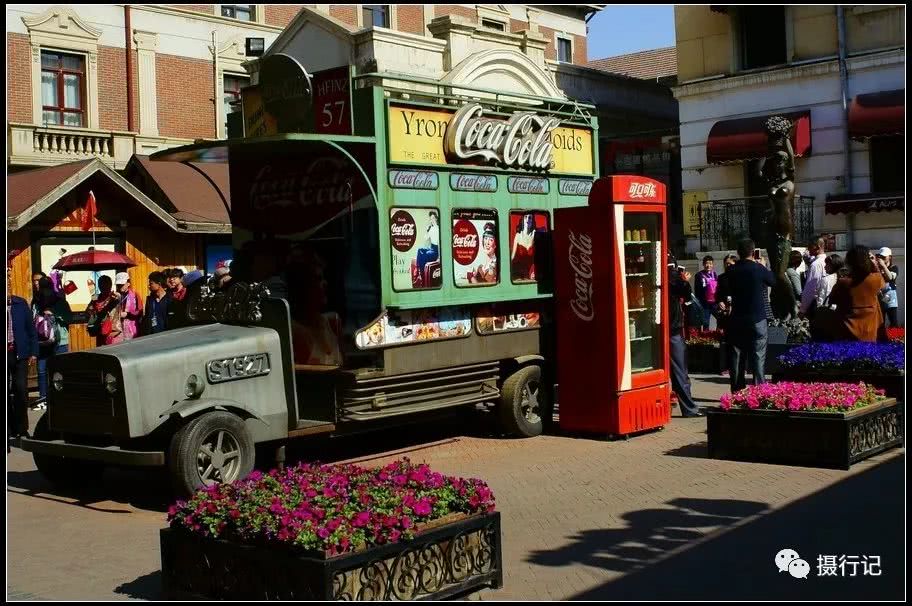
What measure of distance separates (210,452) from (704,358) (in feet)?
35.7

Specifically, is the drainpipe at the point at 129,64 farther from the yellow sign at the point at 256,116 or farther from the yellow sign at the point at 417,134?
the yellow sign at the point at 417,134

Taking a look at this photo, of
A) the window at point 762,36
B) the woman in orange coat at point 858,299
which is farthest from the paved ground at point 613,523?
the window at point 762,36

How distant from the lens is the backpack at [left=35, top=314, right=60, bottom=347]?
48.5ft

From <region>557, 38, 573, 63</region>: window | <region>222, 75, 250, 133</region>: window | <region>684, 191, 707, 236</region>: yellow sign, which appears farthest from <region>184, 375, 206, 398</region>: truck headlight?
<region>557, 38, 573, 63</region>: window

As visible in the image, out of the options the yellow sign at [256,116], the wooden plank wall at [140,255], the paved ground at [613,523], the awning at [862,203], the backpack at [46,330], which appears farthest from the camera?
the awning at [862,203]

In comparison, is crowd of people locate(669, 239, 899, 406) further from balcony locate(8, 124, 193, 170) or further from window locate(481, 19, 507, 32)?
window locate(481, 19, 507, 32)

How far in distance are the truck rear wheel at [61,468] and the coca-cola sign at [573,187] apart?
596 cm

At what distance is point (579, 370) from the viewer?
40.3 feet

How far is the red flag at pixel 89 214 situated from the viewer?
21.1 metres

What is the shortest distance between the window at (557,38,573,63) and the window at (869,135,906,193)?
572 inches

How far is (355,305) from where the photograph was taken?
1122 centimetres

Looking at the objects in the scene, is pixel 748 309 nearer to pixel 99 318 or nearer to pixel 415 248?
pixel 415 248

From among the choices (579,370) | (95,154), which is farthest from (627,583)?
(95,154)

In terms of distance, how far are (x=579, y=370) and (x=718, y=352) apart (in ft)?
21.2
